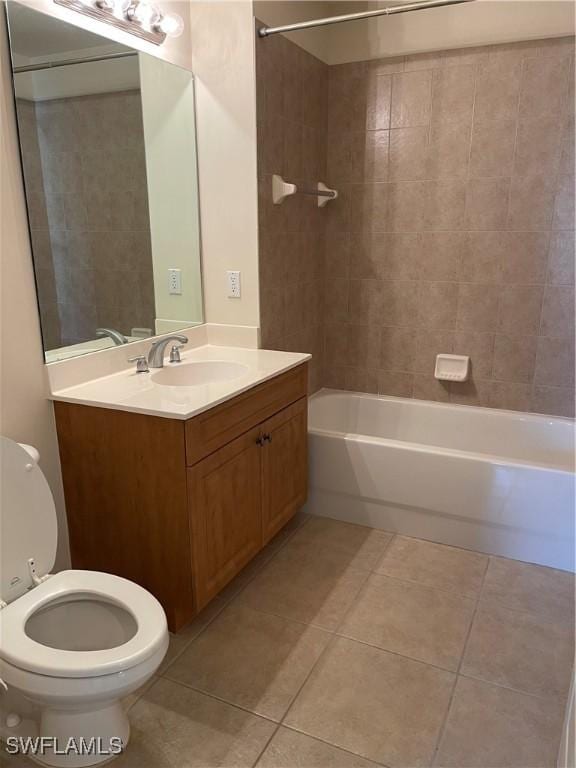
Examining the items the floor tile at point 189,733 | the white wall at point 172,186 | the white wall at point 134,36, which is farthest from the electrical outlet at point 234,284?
the floor tile at point 189,733

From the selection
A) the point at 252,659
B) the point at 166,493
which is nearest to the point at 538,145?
the point at 166,493

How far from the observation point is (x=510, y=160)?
2.66 metres

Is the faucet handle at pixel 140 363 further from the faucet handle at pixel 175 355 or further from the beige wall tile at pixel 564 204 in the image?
the beige wall tile at pixel 564 204

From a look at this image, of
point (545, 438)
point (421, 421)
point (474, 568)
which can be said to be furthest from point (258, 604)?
point (545, 438)

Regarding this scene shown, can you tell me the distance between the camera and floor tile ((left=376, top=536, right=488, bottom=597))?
225 cm

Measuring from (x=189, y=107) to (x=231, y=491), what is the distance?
1623 mm

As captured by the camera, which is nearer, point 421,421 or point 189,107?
point 189,107

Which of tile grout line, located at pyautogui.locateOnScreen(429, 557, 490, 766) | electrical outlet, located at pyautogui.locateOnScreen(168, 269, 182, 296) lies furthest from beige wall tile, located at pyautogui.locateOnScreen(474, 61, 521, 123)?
tile grout line, located at pyautogui.locateOnScreen(429, 557, 490, 766)

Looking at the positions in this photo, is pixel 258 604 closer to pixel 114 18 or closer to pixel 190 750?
pixel 190 750

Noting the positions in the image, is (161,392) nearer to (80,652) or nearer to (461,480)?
(80,652)

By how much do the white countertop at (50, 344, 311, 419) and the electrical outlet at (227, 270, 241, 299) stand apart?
362 mm

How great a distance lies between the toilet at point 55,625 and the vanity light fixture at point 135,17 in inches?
55.4

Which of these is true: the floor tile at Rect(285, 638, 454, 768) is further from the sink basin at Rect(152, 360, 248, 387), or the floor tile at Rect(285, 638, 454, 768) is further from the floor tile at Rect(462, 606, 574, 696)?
the sink basin at Rect(152, 360, 248, 387)

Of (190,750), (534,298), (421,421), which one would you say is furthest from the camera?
(421,421)
